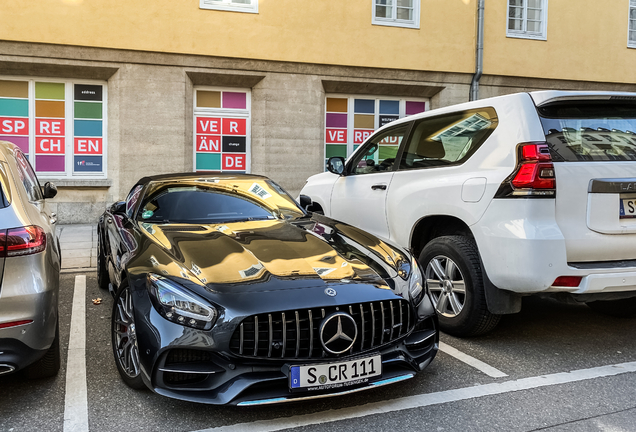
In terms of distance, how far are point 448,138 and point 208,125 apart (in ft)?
27.0

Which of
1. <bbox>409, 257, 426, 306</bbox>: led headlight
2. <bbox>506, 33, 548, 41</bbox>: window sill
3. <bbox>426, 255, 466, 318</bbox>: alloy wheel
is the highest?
<bbox>506, 33, 548, 41</bbox>: window sill

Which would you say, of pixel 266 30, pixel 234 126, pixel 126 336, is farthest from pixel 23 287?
pixel 266 30

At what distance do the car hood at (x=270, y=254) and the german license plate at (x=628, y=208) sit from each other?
1.56 meters

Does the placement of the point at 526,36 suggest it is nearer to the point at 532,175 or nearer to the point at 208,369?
the point at 532,175

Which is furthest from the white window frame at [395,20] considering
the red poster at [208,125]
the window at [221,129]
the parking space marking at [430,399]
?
the parking space marking at [430,399]

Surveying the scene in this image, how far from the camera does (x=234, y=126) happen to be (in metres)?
12.2

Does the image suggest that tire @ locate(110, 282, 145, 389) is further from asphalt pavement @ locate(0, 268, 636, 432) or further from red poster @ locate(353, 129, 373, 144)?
red poster @ locate(353, 129, 373, 144)

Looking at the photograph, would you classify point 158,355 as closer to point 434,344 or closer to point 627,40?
point 434,344

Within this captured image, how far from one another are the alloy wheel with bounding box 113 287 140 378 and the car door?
107 inches

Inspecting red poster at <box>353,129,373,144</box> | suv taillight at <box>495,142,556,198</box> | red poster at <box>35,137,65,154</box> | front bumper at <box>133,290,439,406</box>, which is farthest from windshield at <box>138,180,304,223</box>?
red poster at <box>353,129,373,144</box>

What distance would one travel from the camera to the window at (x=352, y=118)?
12914mm

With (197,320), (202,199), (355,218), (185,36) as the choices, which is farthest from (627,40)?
(197,320)

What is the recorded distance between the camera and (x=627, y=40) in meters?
14.7

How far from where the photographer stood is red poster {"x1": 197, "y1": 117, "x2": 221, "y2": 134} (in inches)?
472
